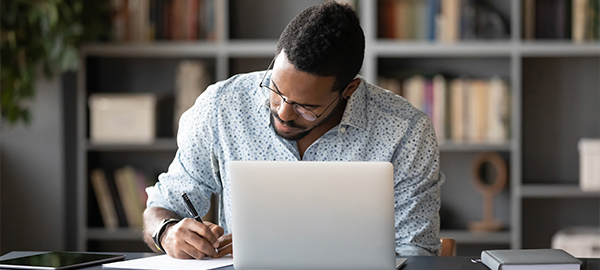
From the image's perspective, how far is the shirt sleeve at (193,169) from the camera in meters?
1.80

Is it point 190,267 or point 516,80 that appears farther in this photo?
point 516,80

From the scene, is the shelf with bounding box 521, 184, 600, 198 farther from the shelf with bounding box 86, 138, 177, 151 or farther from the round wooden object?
the shelf with bounding box 86, 138, 177, 151

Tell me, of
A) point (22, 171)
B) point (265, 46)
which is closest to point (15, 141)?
point (22, 171)

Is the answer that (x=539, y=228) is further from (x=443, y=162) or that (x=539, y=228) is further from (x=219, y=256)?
(x=219, y=256)

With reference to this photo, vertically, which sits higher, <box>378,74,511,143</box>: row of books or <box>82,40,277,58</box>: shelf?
<box>82,40,277,58</box>: shelf

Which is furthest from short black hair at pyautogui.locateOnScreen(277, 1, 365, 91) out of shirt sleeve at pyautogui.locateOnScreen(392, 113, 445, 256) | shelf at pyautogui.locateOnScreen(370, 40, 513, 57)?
shelf at pyautogui.locateOnScreen(370, 40, 513, 57)

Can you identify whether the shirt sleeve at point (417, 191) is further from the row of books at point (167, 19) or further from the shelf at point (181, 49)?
the row of books at point (167, 19)

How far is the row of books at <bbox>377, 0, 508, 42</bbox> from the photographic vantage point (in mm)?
3174

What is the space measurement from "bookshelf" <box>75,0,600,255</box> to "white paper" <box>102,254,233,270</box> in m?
1.83

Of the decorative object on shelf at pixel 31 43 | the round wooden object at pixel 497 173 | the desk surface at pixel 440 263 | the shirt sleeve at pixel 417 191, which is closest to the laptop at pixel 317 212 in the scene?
the desk surface at pixel 440 263

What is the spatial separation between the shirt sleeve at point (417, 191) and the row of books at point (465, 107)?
4.61ft

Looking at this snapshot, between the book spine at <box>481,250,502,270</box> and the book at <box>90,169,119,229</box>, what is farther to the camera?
the book at <box>90,169,119,229</box>

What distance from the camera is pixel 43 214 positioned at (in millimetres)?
Answer: 3260

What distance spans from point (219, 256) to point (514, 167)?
1990 mm
